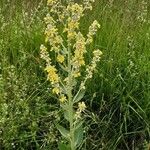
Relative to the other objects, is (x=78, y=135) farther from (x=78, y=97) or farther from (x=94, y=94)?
(x=94, y=94)

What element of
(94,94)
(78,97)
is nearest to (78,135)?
(78,97)

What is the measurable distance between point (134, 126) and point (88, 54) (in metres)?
0.68

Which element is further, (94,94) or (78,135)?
(94,94)

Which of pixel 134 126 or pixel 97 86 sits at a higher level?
pixel 97 86

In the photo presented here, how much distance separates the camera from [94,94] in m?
3.45

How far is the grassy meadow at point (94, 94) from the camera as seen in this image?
3.50m

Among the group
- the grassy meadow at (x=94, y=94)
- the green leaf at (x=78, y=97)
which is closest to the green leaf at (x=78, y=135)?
the green leaf at (x=78, y=97)

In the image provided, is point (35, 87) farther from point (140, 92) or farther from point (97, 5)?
point (97, 5)

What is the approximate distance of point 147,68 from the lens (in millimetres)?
3801

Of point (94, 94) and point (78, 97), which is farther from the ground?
point (78, 97)

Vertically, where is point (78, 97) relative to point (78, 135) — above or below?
above

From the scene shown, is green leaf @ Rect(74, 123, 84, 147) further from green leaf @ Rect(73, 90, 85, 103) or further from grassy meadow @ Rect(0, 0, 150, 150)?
grassy meadow @ Rect(0, 0, 150, 150)

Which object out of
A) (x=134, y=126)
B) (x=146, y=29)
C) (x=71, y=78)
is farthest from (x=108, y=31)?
(x=71, y=78)

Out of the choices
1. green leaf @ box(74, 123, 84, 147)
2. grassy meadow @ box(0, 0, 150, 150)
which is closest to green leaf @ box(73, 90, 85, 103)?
green leaf @ box(74, 123, 84, 147)
